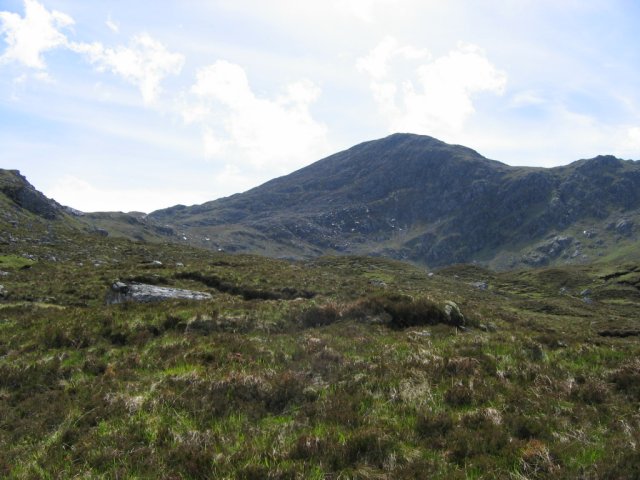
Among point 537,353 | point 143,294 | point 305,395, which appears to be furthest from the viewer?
point 143,294

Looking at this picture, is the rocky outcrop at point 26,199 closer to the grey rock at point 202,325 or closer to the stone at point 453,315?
the grey rock at point 202,325

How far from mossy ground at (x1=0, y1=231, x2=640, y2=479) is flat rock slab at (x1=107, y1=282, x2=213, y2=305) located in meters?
4.64

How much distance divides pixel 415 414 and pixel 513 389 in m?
3.14

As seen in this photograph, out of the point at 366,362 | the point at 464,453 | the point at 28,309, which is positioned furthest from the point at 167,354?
the point at 28,309

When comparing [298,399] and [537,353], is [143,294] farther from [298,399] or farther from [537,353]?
[537,353]

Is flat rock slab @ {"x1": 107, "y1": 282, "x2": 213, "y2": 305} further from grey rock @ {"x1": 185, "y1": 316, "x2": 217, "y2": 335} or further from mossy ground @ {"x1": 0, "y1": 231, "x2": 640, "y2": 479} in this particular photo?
grey rock @ {"x1": 185, "y1": 316, "x2": 217, "y2": 335}

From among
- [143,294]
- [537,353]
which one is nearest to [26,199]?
[143,294]

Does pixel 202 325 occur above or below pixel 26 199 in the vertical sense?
below

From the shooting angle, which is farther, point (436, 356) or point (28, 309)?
point (28, 309)

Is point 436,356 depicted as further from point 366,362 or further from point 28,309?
point 28,309

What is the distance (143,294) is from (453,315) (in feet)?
58.2

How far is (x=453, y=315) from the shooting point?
2022cm

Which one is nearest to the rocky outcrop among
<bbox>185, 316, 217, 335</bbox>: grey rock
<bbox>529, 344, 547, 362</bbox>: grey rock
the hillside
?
the hillside

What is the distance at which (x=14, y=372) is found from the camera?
1245 cm
